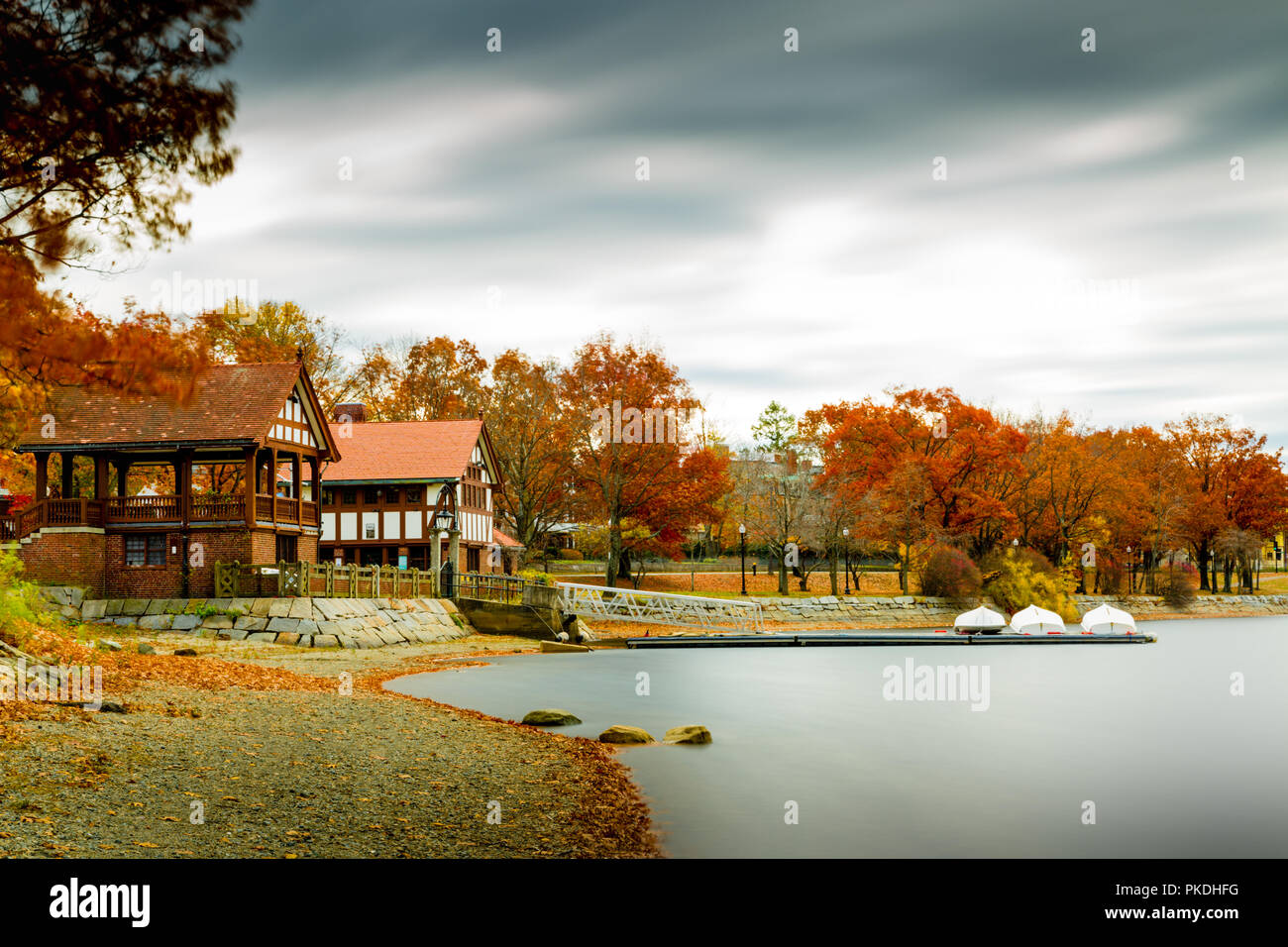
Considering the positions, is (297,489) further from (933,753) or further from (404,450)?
(933,753)

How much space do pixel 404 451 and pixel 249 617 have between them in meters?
20.0

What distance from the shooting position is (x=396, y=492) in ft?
166

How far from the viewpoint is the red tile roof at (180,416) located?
34.4 meters

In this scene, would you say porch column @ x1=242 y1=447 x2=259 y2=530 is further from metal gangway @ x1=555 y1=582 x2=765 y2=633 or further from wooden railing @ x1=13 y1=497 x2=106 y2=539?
metal gangway @ x1=555 y1=582 x2=765 y2=633

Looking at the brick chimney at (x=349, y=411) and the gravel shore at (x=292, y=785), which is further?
the brick chimney at (x=349, y=411)

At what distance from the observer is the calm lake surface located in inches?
482

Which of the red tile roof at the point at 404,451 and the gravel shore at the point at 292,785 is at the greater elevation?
the red tile roof at the point at 404,451

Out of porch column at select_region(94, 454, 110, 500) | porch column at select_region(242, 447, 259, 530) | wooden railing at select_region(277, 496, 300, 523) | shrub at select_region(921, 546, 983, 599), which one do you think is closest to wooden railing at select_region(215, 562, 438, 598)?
porch column at select_region(242, 447, 259, 530)

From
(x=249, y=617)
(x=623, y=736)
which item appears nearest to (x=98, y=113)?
A: (x=623, y=736)

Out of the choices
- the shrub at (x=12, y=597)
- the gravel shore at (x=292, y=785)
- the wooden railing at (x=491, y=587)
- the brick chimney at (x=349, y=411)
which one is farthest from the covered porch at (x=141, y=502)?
the gravel shore at (x=292, y=785)

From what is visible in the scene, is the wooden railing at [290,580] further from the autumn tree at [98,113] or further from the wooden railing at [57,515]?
the autumn tree at [98,113]

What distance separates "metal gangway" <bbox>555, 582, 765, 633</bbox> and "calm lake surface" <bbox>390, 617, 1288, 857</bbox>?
10163mm

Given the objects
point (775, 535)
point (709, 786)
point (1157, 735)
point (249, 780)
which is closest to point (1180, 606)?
point (775, 535)

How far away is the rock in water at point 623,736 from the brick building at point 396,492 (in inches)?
1270
